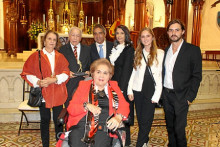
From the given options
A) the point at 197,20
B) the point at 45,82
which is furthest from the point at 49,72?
the point at 197,20

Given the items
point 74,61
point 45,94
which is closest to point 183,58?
point 74,61

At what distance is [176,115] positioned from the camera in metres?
2.58

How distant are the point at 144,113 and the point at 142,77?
46cm

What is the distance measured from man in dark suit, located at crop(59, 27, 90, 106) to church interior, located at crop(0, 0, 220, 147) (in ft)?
3.20

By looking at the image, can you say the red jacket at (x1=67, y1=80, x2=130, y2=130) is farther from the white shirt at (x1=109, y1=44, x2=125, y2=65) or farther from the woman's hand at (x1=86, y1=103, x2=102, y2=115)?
the white shirt at (x1=109, y1=44, x2=125, y2=65)

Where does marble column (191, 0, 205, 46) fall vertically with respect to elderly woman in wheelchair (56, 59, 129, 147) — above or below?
above

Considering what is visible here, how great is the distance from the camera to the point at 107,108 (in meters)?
2.24

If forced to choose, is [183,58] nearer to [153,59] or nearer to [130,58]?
[153,59]

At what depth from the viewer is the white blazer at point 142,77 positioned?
2668 mm

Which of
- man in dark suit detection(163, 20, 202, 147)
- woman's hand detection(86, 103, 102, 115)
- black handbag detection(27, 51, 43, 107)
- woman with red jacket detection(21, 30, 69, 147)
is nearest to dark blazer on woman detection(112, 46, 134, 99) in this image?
man in dark suit detection(163, 20, 202, 147)

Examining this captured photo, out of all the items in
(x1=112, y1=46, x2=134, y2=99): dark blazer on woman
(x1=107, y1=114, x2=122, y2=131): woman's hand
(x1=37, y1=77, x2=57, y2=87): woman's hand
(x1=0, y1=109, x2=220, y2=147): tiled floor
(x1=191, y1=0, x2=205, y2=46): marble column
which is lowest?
(x1=0, y1=109, x2=220, y2=147): tiled floor

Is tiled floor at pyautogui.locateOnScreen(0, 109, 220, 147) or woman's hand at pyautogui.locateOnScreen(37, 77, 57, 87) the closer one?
woman's hand at pyautogui.locateOnScreen(37, 77, 57, 87)

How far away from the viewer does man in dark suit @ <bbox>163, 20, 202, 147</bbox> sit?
2441 mm

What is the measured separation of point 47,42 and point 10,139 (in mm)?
1753
